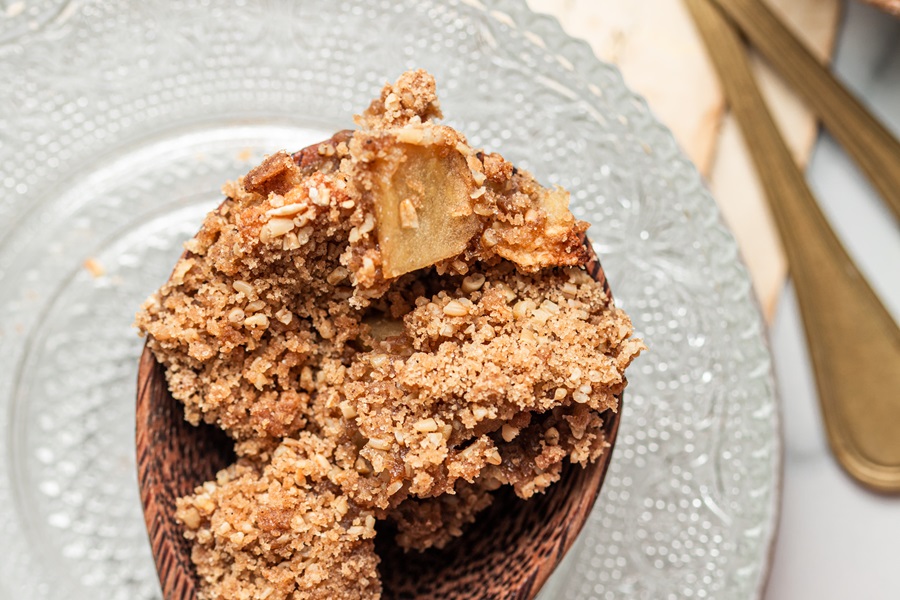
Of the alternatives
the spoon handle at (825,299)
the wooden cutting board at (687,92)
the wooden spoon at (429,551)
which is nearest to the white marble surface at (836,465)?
the spoon handle at (825,299)

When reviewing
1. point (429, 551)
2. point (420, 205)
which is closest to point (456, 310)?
point (420, 205)

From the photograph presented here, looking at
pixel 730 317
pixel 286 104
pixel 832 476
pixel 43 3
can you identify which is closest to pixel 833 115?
pixel 730 317

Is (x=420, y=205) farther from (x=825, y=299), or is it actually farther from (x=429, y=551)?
(x=825, y=299)

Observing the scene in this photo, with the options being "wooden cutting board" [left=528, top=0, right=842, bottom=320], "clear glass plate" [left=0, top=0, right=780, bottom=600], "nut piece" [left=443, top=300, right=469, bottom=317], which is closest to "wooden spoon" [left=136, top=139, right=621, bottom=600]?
"nut piece" [left=443, top=300, right=469, bottom=317]

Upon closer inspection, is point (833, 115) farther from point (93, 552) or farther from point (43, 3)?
point (93, 552)

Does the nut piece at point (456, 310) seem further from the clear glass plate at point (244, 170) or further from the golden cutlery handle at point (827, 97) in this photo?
the golden cutlery handle at point (827, 97)

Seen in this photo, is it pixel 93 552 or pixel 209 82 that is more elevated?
pixel 209 82
